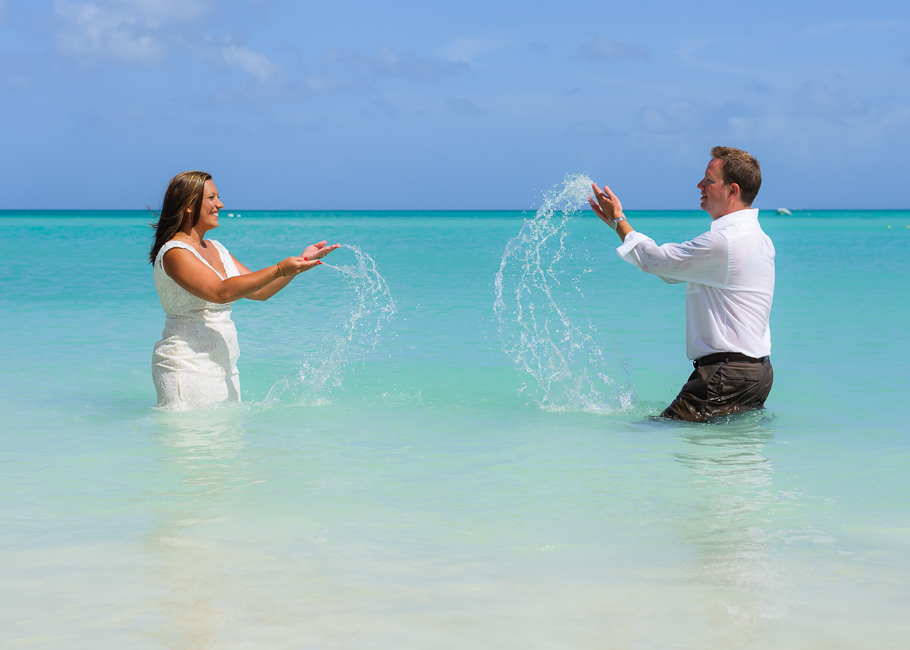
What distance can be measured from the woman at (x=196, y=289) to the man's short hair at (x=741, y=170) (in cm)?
256

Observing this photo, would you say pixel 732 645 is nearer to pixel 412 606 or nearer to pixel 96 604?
pixel 412 606

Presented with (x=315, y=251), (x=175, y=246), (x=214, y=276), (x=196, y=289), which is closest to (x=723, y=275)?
(x=315, y=251)

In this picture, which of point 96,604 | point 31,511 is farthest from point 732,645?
point 31,511

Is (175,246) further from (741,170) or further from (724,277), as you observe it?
(741,170)

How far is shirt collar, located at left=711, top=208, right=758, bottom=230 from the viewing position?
5.30m

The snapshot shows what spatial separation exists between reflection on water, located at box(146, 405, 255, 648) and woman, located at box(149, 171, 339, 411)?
0.71ft

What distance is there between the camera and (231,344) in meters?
5.66

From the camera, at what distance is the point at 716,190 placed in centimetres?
538

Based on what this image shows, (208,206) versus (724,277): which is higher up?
(208,206)

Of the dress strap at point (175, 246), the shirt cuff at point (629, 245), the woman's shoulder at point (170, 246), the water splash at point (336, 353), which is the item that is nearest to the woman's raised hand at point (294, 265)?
the water splash at point (336, 353)

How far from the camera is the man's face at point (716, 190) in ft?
17.6

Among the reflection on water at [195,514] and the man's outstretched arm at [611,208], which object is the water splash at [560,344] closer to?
the man's outstretched arm at [611,208]

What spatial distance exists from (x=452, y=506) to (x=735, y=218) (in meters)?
2.66

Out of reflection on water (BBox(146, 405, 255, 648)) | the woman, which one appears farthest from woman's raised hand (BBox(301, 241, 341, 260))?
reflection on water (BBox(146, 405, 255, 648))
